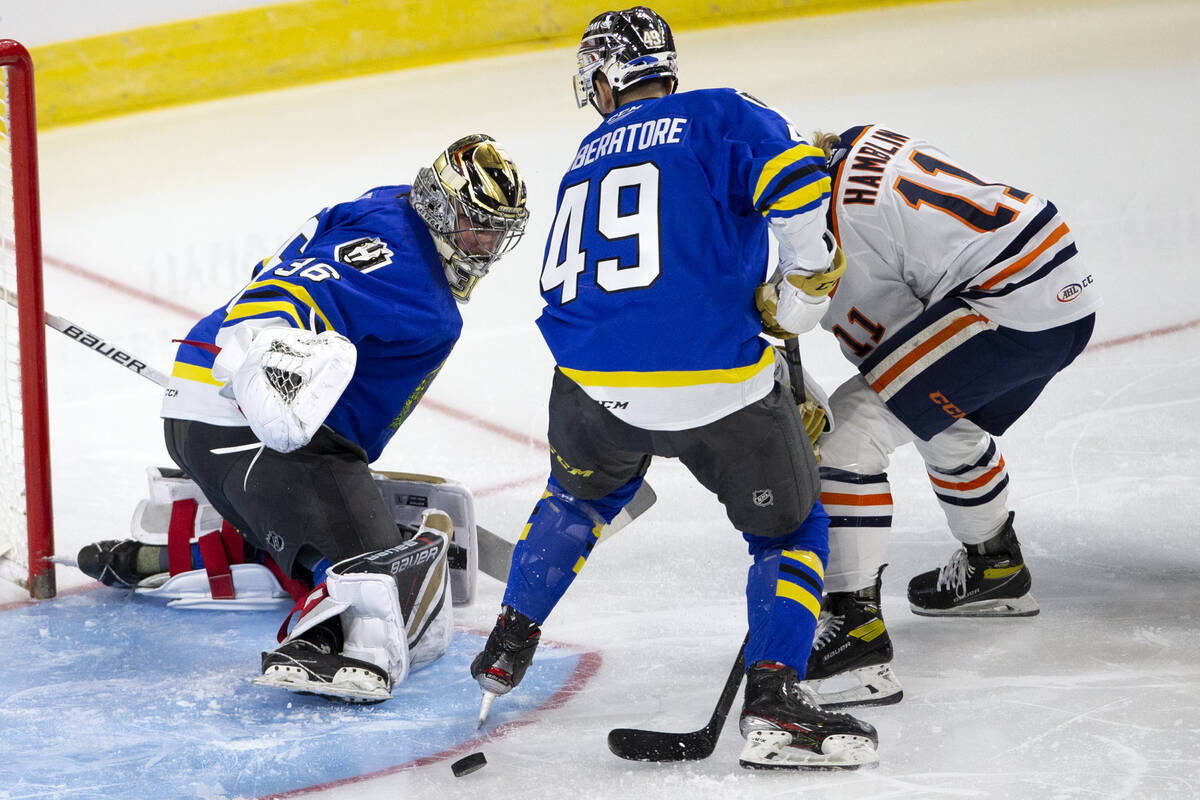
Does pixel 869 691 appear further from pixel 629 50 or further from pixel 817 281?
pixel 629 50

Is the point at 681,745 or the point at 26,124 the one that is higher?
the point at 26,124

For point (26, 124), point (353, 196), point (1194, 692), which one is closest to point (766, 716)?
point (1194, 692)

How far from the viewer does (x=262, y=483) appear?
8.39ft

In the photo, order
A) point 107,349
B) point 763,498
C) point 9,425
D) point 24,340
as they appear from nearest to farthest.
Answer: point 763,498
point 24,340
point 9,425
point 107,349

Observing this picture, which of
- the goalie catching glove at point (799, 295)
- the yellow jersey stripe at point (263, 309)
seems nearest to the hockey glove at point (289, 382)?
the yellow jersey stripe at point (263, 309)

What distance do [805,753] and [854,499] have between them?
0.54m

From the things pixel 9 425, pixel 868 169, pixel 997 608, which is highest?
pixel 868 169

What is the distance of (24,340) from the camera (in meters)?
2.90

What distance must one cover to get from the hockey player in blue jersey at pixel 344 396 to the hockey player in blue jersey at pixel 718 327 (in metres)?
0.44

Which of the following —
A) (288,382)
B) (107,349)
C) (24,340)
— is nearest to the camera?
(288,382)

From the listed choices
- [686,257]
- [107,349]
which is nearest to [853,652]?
[686,257]

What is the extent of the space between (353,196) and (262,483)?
317 cm

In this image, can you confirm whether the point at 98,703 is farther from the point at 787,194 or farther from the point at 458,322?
the point at 787,194

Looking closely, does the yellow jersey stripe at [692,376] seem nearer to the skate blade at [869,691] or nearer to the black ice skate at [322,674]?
the skate blade at [869,691]
